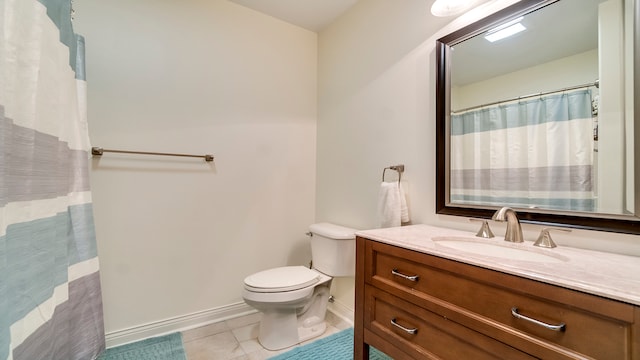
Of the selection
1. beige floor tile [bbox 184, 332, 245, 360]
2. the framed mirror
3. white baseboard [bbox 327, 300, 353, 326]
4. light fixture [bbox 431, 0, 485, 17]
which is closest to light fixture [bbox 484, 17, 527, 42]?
the framed mirror

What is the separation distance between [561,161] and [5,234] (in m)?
1.77

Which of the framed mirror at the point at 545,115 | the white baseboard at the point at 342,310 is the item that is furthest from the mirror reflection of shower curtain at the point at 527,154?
the white baseboard at the point at 342,310

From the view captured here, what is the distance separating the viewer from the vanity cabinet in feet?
2.12

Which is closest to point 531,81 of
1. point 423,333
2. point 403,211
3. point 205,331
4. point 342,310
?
point 403,211

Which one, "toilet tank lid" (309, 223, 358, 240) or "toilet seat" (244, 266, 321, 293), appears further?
"toilet tank lid" (309, 223, 358, 240)

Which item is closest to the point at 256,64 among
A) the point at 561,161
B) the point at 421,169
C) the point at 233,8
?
the point at 233,8

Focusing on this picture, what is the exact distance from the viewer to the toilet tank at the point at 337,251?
1.82m

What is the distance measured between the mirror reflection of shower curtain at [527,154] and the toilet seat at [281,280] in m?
0.96

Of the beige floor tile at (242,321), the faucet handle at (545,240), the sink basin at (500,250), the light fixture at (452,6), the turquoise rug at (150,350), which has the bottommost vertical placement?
the beige floor tile at (242,321)

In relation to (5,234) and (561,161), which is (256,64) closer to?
(5,234)

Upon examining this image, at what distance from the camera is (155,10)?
178cm

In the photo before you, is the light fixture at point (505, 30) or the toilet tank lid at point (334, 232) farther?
the toilet tank lid at point (334, 232)

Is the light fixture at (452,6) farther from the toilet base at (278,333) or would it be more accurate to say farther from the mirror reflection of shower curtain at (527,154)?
the toilet base at (278,333)

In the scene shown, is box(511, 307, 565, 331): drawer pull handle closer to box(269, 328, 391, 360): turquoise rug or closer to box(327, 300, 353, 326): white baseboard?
box(269, 328, 391, 360): turquoise rug
